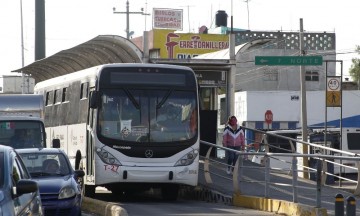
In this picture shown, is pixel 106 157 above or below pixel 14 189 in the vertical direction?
below

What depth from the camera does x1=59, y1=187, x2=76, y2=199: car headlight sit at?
17.3 meters

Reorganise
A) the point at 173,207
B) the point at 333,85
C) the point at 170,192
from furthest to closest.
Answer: the point at 333,85
the point at 170,192
the point at 173,207

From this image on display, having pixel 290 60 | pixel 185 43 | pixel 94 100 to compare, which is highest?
pixel 185 43

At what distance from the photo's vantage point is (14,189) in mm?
10766

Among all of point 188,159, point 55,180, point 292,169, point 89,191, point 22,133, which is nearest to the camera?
point 55,180

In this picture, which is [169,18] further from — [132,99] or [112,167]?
[112,167]

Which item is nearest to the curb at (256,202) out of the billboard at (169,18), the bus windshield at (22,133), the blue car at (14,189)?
the bus windshield at (22,133)

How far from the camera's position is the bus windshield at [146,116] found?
77.4 feet

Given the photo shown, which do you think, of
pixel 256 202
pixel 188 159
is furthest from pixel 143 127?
pixel 256 202

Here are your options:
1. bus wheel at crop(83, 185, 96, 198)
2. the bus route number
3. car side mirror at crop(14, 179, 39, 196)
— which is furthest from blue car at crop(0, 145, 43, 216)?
bus wheel at crop(83, 185, 96, 198)

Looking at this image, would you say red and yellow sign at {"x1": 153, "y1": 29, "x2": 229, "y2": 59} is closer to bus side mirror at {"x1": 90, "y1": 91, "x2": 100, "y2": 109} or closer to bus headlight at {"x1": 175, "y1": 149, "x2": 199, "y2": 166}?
bus headlight at {"x1": 175, "y1": 149, "x2": 199, "y2": 166}

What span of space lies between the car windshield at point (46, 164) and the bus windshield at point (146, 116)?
4670 millimetres

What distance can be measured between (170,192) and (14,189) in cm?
1445

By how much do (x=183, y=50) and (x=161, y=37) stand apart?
356 cm
